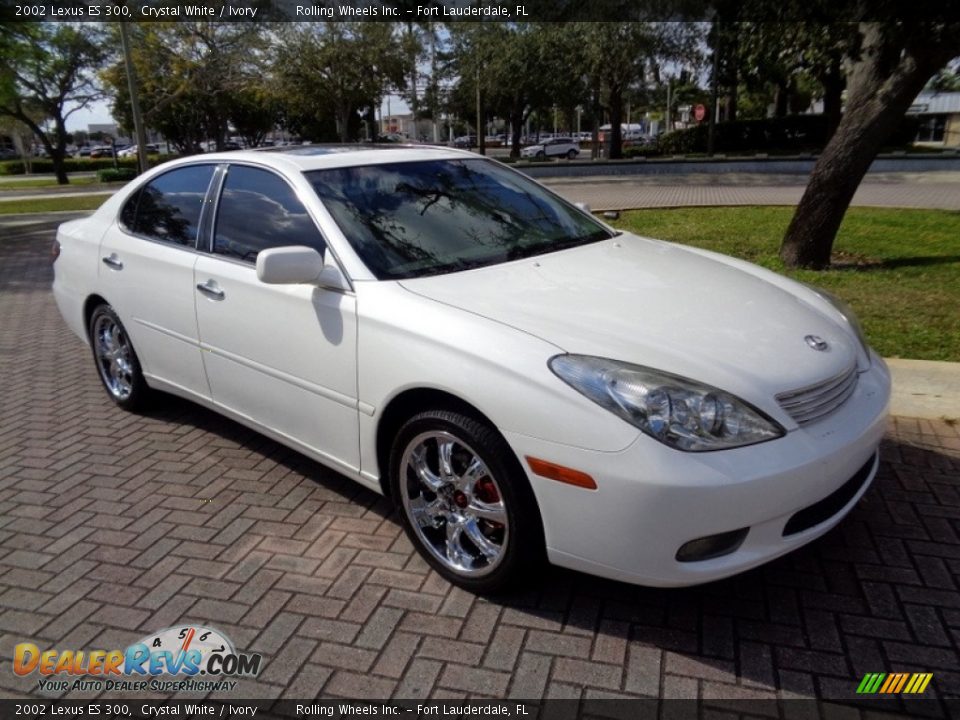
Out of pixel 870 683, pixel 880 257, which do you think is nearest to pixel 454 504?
pixel 870 683

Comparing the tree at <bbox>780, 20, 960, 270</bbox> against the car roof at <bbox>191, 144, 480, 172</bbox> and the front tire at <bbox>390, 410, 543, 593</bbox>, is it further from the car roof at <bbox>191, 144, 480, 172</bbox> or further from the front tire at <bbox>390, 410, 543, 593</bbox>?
the front tire at <bbox>390, 410, 543, 593</bbox>

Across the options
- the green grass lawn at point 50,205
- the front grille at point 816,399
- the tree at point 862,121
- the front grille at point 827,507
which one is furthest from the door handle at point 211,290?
the green grass lawn at point 50,205

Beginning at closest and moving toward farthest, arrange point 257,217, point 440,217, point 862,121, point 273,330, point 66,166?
point 273,330
point 440,217
point 257,217
point 862,121
point 66,166

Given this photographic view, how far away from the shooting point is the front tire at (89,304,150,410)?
470cm

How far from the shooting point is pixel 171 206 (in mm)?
4293

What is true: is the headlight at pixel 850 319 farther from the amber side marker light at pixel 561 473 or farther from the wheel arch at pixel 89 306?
the wheel arch at pixel 89 306

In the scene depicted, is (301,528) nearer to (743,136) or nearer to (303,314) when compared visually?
(303,314)

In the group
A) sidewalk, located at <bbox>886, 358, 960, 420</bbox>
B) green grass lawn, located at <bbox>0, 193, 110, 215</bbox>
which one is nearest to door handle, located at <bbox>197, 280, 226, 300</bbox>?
sidewalk, located at <bbox>886, 358, 960, 420</bbox>

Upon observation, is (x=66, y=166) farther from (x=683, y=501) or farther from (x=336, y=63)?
(x=683, y=501)

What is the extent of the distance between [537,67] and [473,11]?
3.30 metres

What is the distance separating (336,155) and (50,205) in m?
22.2

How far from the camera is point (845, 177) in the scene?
25.4ft

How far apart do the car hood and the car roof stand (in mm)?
977

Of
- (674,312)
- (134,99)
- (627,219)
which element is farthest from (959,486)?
(134,99)
